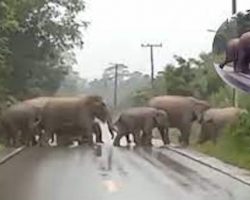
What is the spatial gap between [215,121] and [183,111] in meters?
5.58

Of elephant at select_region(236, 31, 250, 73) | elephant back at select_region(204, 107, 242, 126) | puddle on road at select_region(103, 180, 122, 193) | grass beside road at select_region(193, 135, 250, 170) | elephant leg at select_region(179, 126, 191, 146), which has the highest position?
elephant at select_region(236, 31, 250, 73)

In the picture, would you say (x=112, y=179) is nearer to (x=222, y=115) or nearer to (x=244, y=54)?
(x=244, y=54)

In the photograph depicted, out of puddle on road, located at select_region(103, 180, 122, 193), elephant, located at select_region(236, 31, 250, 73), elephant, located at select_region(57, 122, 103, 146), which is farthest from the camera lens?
elephant, located at select_region(57, 122, 103, 146)

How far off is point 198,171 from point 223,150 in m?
5.60

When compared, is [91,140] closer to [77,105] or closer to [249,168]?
[77,105]

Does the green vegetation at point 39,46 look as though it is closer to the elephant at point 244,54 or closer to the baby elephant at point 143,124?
the baby elephant at point 143,124

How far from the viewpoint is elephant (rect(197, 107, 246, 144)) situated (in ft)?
108

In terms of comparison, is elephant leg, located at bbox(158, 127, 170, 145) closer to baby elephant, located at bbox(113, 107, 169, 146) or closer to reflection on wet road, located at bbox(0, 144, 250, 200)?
baby elephant, located at bbox(113, 107, 169, 146)

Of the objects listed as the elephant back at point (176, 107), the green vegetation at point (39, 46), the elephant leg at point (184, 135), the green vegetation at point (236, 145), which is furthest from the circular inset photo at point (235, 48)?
the green vegetation at point (39, 46)

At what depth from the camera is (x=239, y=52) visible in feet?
41.1

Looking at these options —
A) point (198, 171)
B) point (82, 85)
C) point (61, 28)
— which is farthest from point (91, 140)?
point (82, 85)

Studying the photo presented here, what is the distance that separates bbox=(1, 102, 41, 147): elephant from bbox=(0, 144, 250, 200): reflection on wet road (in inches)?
387

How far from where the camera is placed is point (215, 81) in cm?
4441

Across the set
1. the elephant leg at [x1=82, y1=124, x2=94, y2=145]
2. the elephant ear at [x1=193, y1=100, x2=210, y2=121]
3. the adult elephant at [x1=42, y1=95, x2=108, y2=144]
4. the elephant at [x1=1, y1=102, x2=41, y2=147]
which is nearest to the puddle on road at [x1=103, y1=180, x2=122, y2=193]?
the elephant leg at [x1=82, y1=124, x2=94, y2=145]
